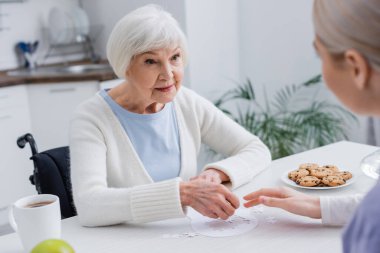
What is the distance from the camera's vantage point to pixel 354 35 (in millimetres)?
646

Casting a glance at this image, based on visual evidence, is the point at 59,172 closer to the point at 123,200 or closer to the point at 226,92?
the point at 123,200

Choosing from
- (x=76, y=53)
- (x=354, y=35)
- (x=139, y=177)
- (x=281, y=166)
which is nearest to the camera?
(x=354, y=35)

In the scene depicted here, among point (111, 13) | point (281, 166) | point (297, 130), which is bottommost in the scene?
point (297, 130)

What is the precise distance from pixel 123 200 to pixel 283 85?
217 cm

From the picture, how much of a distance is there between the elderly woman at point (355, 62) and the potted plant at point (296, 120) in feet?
6.95

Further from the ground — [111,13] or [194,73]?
[111,13]

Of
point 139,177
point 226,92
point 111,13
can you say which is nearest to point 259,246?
point 139,177

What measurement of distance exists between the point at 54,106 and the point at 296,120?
4.74 feet

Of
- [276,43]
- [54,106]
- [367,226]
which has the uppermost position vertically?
[367,226]

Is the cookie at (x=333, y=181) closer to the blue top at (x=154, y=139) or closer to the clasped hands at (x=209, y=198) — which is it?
the clasped hands at (x=209, y=198)

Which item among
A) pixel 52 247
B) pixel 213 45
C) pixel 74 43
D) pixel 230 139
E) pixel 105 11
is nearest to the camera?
pixel 52 247

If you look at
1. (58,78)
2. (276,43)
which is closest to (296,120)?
(276,43)

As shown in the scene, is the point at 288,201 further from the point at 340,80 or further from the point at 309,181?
the point at 340,80

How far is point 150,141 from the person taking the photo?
1.61 meters
